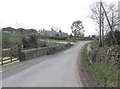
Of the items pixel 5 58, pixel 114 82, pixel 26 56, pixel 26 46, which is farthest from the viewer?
pixel 26 46

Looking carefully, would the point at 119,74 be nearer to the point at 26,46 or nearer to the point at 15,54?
the point at 15,54

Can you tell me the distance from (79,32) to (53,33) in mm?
16120

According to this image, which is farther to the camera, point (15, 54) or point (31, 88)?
point (15, 54)

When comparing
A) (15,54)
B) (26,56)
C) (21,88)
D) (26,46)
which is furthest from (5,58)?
(26,46)

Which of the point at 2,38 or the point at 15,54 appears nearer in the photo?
the point at 15,54

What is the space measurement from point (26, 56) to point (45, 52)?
16.0m

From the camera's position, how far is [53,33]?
174625mm

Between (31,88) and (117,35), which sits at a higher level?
(117,35)

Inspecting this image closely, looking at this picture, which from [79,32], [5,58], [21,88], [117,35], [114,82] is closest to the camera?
[114,82]

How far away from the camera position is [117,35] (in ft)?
82.0

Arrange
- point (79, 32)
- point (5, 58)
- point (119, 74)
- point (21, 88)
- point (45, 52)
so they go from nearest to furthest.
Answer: point (119, 74) < point (21, 88) < point (5, 58) < point (45, 52) < point (79, 32)

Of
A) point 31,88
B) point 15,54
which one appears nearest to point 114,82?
point 31,88

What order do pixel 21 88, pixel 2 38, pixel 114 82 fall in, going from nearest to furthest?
1. pixel 114 82
2. pixel 21 88
3. pixel 2 38

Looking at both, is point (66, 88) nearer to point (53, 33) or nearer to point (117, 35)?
point (117, 35)
